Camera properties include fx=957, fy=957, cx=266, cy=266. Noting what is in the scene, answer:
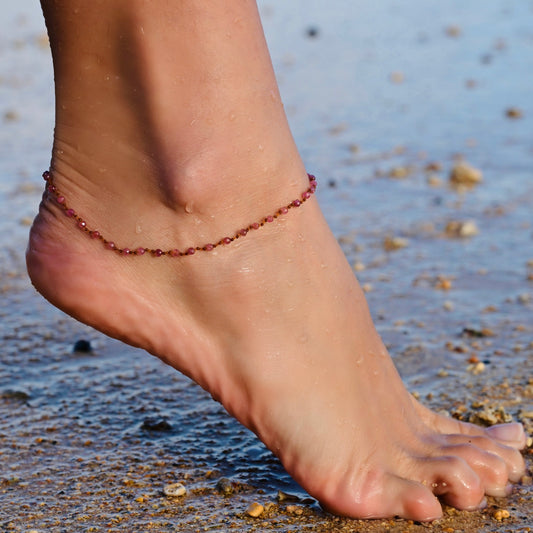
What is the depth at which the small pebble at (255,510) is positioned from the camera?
161 centimetres

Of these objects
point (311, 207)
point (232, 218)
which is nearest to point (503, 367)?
point (311, 207)

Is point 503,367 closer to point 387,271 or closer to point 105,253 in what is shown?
point 387,271

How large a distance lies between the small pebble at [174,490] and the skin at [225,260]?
17 cm

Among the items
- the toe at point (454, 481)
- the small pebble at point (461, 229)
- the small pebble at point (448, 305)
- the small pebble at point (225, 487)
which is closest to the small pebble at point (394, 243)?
the small pebble at point (461, 229)

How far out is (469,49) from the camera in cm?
599

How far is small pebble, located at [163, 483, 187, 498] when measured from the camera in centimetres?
168

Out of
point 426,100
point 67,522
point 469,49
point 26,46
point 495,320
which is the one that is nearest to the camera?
point 67,522

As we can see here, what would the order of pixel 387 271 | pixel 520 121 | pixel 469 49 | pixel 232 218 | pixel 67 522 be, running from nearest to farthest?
pixel 67 522, pixel 232 218, pixel 387 271, pixel 520 121, pixel 469 49

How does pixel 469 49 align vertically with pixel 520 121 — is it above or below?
above

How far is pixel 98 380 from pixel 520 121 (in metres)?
2.70

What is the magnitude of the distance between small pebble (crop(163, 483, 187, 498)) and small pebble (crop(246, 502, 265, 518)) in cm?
13

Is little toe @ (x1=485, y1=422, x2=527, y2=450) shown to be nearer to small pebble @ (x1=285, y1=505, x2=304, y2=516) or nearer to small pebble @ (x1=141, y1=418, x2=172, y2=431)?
small pebble @ (x1=285, y1=505, x2=304, y2=516)

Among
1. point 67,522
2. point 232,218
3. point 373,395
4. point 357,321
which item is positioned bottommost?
point 67,522

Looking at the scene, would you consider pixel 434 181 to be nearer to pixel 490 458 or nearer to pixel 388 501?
pixel 490 458
